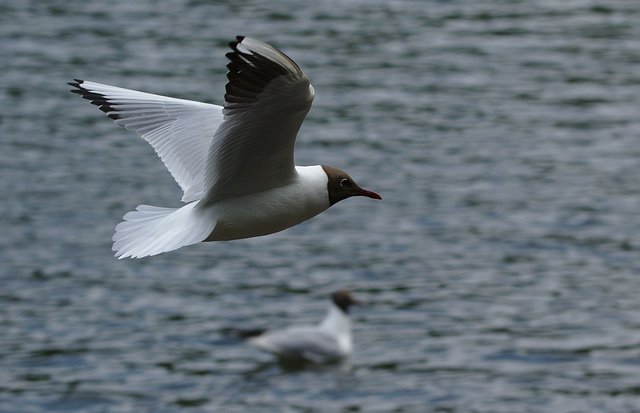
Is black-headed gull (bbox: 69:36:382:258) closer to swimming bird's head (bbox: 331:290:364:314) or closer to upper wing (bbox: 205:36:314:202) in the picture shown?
upper wing (bbox: 205:36:314:202)

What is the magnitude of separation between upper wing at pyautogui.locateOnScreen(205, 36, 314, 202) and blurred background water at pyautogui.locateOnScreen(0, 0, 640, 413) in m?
8.17

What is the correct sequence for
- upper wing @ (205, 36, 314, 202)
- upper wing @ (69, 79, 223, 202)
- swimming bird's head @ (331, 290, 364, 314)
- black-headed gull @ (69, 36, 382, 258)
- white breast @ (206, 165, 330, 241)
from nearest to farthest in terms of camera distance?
upper wing @ (205, 36, 314, 202) → black-headed gull @ (69, 36, 382, 258) → white breast @ (206, 165, 330, 241) → upper wing @ (69, 79, 223, 202) → swimming bird's head @ (331, 290, 364, 314)

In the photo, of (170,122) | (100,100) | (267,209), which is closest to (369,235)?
(170,122)

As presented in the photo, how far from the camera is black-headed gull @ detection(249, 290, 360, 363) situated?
14859mm

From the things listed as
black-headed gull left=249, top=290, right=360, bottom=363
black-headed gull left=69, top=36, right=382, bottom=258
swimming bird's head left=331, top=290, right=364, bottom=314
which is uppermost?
black-headed gull left=69, top=36, right=382, bottom=258

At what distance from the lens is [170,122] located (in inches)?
275

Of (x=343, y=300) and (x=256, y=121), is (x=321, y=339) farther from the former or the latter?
(x=256, y=121)

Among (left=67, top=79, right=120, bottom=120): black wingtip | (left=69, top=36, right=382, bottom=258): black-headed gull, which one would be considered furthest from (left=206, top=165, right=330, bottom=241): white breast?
(left=67, top=79, right=120, bottom=120): black wingtip

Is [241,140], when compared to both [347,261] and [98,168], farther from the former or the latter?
[98,168]

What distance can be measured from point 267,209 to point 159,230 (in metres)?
0.59

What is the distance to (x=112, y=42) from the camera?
26.2 meters

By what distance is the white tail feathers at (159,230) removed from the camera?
18.9 feet

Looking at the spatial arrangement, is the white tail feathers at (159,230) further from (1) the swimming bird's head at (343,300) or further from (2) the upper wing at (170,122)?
(1) the swimming bird's head at (343,300)

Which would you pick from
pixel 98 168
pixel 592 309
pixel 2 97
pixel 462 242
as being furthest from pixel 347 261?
pixel 2 97
